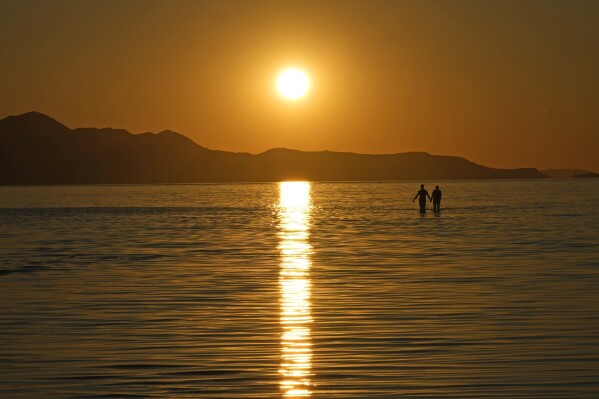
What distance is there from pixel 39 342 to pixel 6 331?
1.45 m

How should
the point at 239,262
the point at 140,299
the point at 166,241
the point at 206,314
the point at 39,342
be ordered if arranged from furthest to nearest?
the point at 166,241 → the point at 239,262 → the point at 140,299 → the point at 206,314 → the point at 39,342

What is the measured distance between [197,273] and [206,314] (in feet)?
29.4

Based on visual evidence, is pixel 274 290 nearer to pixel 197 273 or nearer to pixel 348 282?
pixel 348 282

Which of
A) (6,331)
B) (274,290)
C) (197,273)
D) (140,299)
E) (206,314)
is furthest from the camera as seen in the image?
(197,273)

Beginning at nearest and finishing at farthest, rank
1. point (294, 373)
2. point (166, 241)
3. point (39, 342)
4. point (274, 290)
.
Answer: point (294, 373)
point (39, 342)
point (274, 290)
point (166, 241)

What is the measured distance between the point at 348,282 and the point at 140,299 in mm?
5090

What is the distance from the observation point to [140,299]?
74.4 feet

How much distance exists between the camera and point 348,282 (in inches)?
1013

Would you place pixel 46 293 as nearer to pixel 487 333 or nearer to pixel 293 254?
pixel 487 333

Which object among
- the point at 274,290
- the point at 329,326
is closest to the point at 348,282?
the point at 274,290

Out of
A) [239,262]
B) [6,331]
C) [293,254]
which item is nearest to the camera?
[6,331]

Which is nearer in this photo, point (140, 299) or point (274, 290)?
point (140, 299)

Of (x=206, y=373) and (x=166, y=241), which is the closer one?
(x=206, y=373)

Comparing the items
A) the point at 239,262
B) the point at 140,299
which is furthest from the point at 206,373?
the point at 239,262
